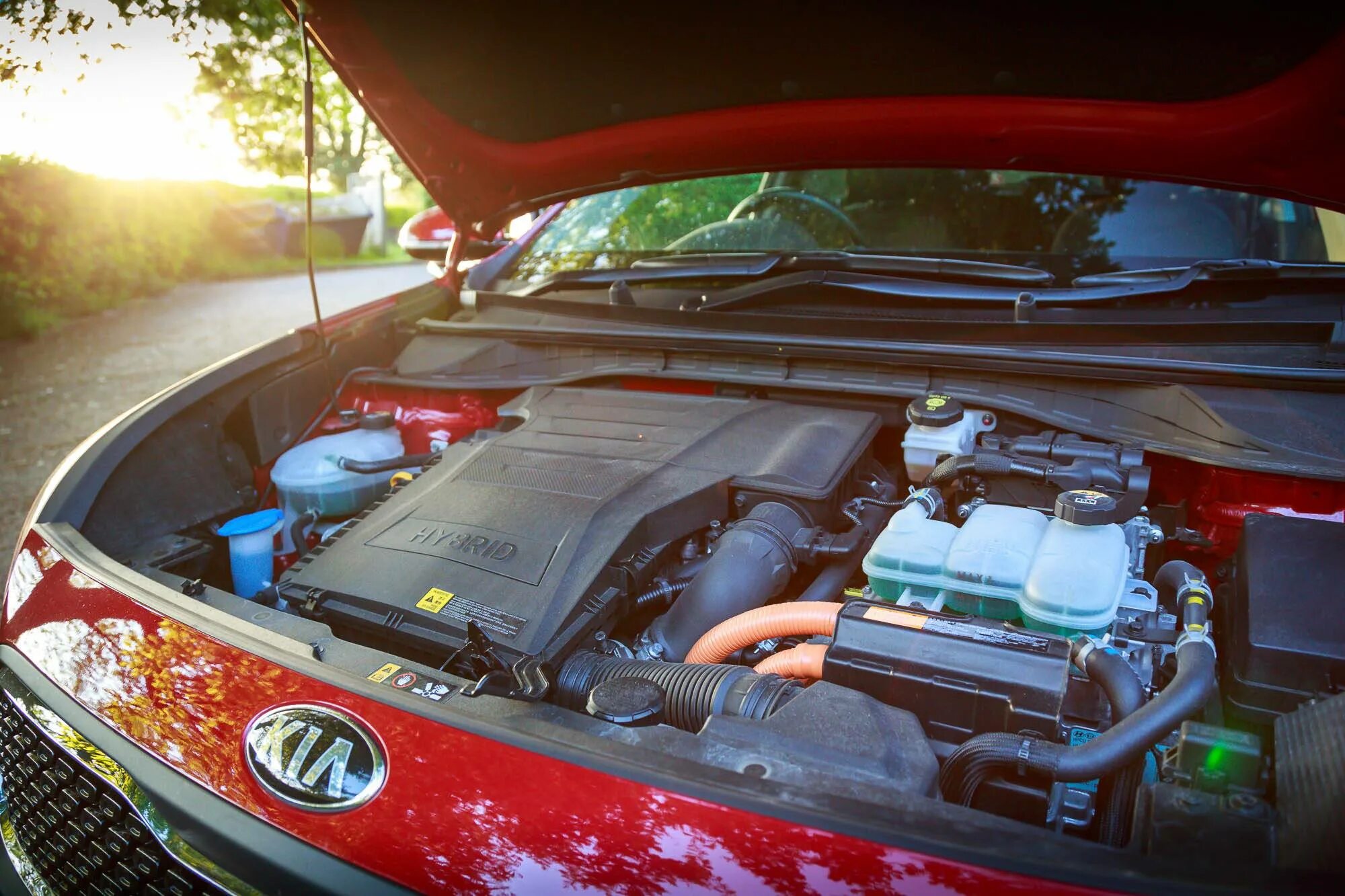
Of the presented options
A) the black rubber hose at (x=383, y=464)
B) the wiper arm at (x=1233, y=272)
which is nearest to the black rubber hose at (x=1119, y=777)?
the wiper arm at (x=1233, y=272)

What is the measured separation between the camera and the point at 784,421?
1.97m

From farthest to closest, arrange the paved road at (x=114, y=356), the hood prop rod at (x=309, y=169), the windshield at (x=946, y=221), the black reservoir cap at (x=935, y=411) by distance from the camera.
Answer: the paved road at (x=114, y=356), the windshield at (x=946, y=221), the hood prop rod at (x=309, y=169), the black reservoir cap at (x=935, y=411)

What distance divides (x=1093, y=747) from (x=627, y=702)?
578mm

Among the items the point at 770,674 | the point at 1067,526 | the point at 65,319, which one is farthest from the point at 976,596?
the point at 65,319

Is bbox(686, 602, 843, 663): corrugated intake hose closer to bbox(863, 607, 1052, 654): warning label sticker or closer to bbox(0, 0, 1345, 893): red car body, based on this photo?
bbox(863, 607, 1052, 654): warning label sticker

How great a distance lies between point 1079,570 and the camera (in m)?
1.31

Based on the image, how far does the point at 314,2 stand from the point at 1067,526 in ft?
5.86

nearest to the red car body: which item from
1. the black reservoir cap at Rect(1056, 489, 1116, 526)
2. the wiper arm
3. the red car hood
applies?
the red car hood

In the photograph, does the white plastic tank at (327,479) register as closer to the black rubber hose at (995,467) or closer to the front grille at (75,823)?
the front grille at (75,823)

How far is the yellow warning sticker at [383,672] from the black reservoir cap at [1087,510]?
1071 mm

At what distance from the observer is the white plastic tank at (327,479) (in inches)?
86.7

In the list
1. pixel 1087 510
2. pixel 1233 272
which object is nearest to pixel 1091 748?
pixel 1087 510

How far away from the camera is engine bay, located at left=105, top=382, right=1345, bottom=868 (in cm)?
104

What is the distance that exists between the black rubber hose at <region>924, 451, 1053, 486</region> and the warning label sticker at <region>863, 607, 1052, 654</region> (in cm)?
50
